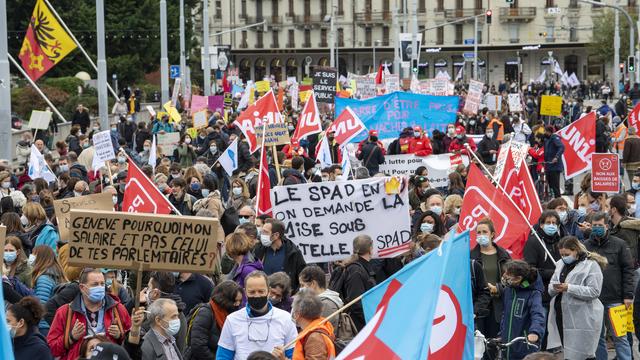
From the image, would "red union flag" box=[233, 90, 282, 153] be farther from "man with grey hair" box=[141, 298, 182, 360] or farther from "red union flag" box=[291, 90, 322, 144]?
"man with grey hair" box=[141, 298, 182, 360]

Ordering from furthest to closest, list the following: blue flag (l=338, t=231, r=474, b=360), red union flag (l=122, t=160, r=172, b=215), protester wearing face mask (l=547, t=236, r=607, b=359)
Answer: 1. red union flag (l=122, t=160, r=172, b=215)
2. protester wearing face mask (l=547, t=236, r=607, b=359)
3. blue flag (l=338, t=231, r=474, b=360)

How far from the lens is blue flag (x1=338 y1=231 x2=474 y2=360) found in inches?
252

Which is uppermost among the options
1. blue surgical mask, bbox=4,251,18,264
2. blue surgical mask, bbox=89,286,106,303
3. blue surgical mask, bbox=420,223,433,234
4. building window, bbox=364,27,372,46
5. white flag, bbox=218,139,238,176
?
blue surgical mask, bbox=89,286,106,303

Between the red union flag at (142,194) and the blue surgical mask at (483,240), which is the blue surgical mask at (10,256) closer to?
the red union flag at (142,194)

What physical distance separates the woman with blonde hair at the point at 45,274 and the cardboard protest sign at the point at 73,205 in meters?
1.94

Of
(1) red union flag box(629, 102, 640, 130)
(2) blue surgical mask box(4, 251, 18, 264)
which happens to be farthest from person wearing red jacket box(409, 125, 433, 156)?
(2) blue surgical mask box(4, 251, 18, 264)

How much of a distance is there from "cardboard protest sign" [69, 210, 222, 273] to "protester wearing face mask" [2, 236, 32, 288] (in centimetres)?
165

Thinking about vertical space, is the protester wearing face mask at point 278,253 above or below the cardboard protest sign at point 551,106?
above

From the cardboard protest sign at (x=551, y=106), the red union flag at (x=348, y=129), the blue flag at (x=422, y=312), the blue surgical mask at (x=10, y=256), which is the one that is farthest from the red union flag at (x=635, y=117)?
the blue flag at (x=422, y=312)

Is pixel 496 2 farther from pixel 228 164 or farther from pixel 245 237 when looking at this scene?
pixel 245 237

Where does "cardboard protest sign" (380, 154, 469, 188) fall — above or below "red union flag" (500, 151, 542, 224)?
below

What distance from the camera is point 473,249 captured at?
34.1 ft

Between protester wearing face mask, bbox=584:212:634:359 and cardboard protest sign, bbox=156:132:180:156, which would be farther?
cardboard protest sign, bbox=156:132:180:156

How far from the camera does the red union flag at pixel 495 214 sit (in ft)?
37.0
